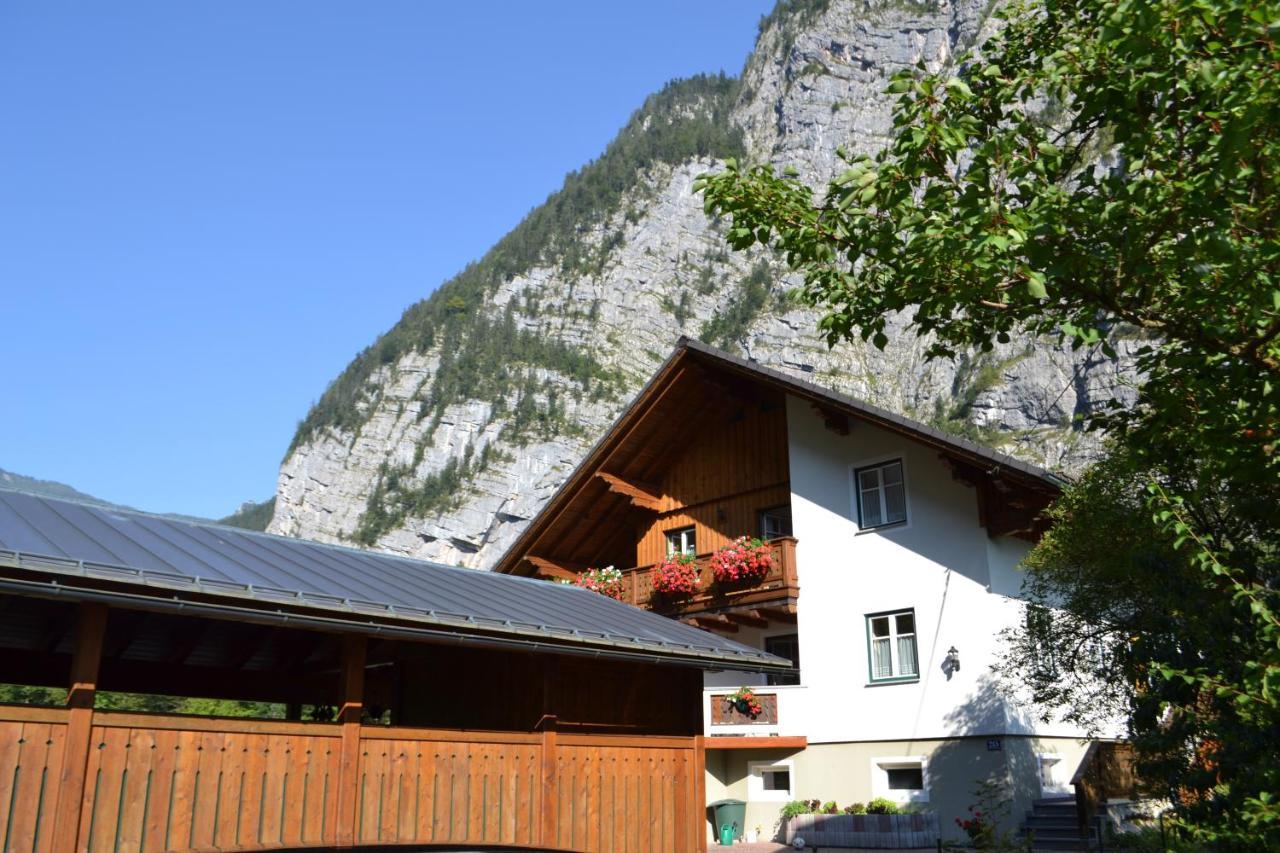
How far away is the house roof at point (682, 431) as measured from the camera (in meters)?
20.7

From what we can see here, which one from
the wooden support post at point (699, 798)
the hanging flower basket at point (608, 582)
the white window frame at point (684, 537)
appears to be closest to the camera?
the wooden support post at point (699, 798)

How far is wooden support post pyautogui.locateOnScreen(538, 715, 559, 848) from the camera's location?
1292 cm

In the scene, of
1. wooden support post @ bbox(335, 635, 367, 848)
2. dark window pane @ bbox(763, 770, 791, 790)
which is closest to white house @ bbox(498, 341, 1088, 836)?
dark window pane @ bbox(763, 770, 791, 790)

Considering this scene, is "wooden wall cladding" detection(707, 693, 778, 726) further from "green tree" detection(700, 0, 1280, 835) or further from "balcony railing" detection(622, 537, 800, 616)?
"green tree" detection(700, 0, 1280, 835)

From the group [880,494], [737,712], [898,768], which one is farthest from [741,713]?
[880,494]

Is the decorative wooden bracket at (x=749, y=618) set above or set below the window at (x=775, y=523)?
below

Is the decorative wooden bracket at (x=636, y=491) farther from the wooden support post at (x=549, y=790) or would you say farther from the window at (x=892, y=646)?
the wooden support post at (x=549, y=790)

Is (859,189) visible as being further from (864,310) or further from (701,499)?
(701,499)

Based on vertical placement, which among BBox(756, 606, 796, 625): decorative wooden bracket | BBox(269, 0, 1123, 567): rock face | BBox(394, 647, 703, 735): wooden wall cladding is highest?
BBox(269, 0, 1123, 567): rock face

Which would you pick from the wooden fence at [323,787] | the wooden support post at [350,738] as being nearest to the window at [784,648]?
the wooden fence at [323,787]

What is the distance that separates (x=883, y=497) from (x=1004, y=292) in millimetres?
13677

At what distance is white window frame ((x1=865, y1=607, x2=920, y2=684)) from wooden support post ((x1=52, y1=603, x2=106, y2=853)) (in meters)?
15.7

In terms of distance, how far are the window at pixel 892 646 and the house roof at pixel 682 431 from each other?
10.6 feet

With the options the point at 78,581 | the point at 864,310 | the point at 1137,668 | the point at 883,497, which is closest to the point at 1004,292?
the point at 864,310
